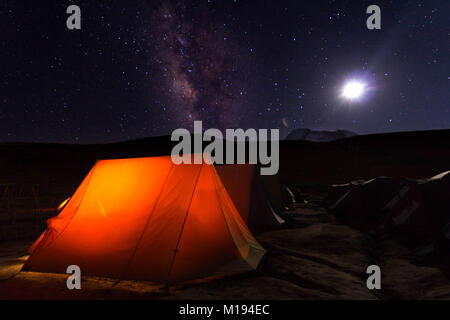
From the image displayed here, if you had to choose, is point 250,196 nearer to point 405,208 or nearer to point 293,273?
point 405,208

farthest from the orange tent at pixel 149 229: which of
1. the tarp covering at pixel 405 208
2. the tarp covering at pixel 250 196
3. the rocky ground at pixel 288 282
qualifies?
the tarp covering at pixel 405 208

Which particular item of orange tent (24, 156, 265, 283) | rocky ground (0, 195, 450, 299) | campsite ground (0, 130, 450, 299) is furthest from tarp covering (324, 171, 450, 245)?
orange tent (24, 156, 265, 283)

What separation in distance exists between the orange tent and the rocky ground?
0.78 feet

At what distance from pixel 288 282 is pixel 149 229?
2.51 metres

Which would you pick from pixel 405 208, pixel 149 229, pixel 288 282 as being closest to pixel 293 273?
pixel 288 282

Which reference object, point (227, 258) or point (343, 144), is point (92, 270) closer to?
point (227, 258)

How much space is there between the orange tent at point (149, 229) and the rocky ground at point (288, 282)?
0.24 metres

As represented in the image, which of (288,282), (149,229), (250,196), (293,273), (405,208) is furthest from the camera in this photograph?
(250,196)

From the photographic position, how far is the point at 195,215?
505cm

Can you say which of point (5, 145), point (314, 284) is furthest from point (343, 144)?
point (5, 145)

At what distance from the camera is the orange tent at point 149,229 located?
4715 mm

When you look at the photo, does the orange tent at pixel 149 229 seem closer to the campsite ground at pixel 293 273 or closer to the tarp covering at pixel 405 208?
the campsite ground at pixel 293 273

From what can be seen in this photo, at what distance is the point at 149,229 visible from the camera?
4965 millimetres
